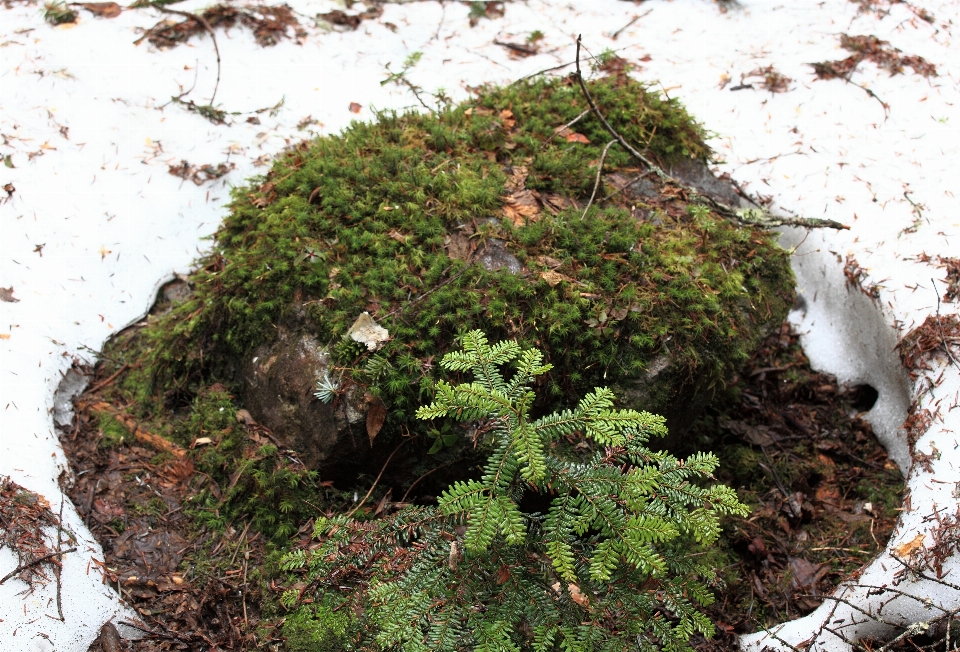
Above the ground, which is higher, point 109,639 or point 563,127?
point 563,127

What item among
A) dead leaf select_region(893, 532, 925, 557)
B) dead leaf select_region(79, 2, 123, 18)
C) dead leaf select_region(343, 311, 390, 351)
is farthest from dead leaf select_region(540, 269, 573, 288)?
dead leaf select_region(79, 2, 123, 18)

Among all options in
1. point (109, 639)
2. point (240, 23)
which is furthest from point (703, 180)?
point (109, 639)

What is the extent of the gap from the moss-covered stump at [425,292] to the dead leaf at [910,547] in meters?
1.38

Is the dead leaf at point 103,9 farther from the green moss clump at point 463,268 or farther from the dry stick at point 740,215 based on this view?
the dry stick at point 740,215

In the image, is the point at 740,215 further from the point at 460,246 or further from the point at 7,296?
the point at 7,296

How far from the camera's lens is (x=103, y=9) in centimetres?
673

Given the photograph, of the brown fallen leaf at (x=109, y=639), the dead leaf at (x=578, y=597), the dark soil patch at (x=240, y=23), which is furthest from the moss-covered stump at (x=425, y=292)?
the dark soil patch at (x=240, y=23)

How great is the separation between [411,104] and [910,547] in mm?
5187

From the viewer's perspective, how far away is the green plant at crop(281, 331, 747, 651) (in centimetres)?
287

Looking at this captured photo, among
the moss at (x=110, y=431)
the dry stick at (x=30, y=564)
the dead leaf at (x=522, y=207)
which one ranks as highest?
the dead leaf at (x=522, y=207)

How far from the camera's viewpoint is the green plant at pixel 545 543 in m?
2.87

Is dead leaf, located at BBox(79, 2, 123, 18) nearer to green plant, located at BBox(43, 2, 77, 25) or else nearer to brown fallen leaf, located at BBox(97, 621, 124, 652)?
green plant, located at BBox(43, 2, 77, 25)

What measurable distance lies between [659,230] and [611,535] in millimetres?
2535

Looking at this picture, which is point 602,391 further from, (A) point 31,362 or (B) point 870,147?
(B) point 870,147
